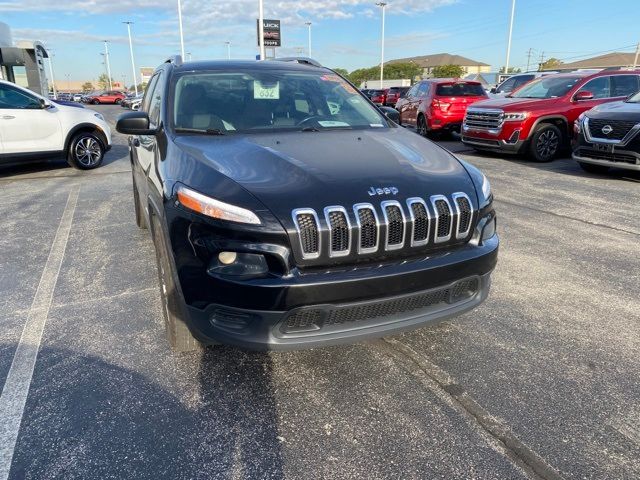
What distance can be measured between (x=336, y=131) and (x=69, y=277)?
103 inches

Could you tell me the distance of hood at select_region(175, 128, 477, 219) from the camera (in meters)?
2.30

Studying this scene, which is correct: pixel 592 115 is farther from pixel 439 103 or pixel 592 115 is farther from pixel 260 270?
pixel 260 270

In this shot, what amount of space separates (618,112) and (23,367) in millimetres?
8569

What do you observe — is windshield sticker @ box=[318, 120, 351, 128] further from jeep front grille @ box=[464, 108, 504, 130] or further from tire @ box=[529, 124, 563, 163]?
tire @ box=[529, 124, 563, 163]

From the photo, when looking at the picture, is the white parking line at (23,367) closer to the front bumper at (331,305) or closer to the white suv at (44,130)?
the front bumper at (331,305)

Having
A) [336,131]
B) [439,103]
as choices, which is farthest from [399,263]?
[439,103]

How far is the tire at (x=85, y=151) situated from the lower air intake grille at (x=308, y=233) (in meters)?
8.80

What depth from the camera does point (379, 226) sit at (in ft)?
7.44

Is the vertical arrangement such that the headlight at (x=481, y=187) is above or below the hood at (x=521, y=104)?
below

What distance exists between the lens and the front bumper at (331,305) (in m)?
2.15

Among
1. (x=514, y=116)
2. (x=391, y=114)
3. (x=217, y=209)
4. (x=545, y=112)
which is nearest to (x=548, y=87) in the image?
(x=545, y=112)

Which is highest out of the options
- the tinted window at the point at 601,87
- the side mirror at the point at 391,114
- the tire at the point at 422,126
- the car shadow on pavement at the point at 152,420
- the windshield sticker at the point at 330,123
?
the tinted window at the point at 601,87

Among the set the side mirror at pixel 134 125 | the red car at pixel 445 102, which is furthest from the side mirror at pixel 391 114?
the red car at pixel 445 102

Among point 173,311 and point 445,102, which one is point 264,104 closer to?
point 173,311
